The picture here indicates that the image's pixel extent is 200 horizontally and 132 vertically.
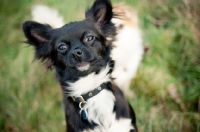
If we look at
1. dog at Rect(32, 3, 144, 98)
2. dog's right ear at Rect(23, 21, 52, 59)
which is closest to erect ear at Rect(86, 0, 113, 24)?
dog's right ear at Rect(23, 21, 52, 59)

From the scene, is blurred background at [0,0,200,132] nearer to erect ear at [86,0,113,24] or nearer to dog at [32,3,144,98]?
dog at [32,3,144,98]

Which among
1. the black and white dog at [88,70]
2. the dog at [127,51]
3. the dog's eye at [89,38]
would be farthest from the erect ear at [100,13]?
the dog at [127,51]

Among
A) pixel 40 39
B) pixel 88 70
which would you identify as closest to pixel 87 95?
pixel 88 70

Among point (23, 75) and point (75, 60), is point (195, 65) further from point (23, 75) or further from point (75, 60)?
point (23, 75)

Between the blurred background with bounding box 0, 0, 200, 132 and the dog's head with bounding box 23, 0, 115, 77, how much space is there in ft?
2.35

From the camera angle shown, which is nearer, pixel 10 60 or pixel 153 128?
pixel 153 128

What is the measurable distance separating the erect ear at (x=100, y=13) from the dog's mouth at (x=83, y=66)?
0.47 metres

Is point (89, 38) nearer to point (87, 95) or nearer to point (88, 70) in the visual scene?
point (88, 70)

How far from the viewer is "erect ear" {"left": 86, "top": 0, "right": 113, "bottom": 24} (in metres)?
2.76

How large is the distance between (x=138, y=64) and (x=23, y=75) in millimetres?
1437

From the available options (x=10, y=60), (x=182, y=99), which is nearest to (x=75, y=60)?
(x=182, y=99)

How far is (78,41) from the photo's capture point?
8.51 feet

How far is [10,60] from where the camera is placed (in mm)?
4336

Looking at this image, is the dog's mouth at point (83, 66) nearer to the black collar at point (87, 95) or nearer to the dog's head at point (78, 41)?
the dog's head at point (78, 41)
